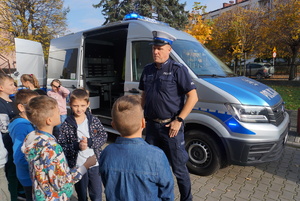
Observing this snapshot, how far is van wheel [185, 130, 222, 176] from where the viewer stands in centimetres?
325

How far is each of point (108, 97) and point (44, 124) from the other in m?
4.66

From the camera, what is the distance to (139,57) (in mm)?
4102

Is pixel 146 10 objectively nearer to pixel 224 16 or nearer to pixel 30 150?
pixel 224 16

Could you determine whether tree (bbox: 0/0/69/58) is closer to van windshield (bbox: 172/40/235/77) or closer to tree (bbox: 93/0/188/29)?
tree (bbox: 93/0/188/29)

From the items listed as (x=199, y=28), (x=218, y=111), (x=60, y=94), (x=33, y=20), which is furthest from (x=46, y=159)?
(x=33, y=20)

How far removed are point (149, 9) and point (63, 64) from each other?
13207 mm

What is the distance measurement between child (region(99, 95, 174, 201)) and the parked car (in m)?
23.0

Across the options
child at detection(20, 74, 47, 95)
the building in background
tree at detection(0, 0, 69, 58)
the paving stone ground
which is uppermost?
the building in background

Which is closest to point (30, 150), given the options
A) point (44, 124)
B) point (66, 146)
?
point (44, 124)

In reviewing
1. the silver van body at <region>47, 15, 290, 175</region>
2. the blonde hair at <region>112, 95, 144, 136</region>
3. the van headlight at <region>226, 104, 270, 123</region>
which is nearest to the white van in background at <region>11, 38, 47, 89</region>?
the silver van body at <region>47, 15, 290, 175</region>

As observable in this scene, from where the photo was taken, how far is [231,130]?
3.02 meters

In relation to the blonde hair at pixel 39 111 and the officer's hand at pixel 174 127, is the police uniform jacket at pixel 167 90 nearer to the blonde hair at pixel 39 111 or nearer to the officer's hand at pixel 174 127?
the officer's hand at pixel 174 127

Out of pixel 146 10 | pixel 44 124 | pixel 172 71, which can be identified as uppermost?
pixel 146 10

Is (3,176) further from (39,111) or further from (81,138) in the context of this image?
(39,111)
